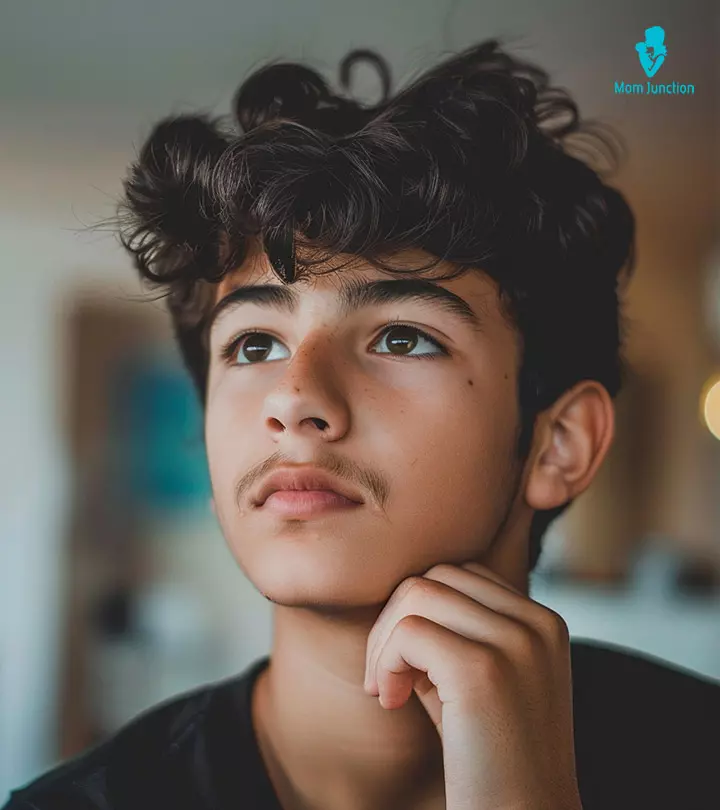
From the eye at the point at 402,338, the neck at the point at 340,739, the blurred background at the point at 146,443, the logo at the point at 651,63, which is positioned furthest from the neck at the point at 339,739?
the blurred background at the point at 146,443

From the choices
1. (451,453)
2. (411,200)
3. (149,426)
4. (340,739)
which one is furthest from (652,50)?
(149,426)

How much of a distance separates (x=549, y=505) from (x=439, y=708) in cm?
26

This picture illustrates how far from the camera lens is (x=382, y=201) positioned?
32.0 inches

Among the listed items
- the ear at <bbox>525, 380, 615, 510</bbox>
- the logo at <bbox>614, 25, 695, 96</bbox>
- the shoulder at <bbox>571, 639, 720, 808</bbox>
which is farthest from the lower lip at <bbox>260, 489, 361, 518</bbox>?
the logo at <bbox>614, 25, 695, 96</bbox>

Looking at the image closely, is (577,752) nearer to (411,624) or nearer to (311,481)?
(411,624)

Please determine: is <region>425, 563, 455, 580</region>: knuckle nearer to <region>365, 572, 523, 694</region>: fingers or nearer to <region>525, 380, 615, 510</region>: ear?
<region>365, 572, 523, 694</region>: fingers

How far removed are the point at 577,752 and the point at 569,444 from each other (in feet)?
1.07

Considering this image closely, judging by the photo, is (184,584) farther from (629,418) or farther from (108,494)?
(629,418)

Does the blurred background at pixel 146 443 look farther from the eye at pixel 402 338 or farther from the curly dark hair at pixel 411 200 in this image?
the eye at pixel 402 338

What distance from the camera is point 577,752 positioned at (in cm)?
96

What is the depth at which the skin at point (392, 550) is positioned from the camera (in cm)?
74

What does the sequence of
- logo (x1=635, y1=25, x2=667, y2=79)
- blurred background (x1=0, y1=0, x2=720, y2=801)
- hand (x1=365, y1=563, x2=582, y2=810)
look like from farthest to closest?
blurred background (x1=0, y1=0, x2=720, y2=801)
logo (x1=635, y1=25, x2=667, y2=79)
hand (x1=365, y1=563, x2=582, y2=810)

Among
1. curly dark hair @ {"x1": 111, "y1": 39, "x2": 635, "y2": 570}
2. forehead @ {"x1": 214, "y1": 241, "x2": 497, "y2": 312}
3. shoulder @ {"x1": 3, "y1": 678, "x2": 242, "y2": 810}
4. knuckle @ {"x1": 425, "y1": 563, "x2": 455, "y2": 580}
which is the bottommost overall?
shoulder @ {"x1": 3, "y1": 678, "x2": 242, "y2": 810}

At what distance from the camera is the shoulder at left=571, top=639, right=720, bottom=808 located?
0.96 m
